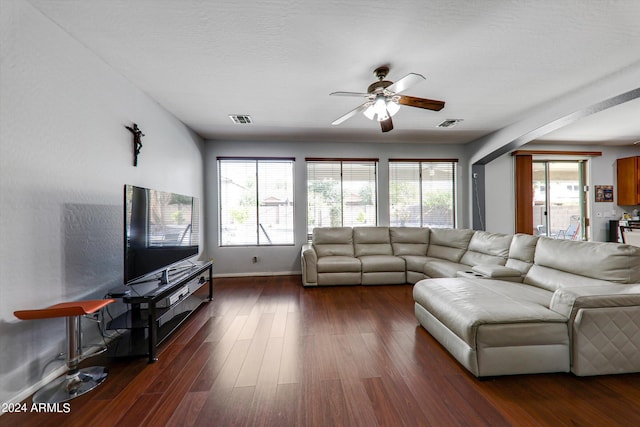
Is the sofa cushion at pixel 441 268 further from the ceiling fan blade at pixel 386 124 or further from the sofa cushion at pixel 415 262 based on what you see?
the ceiling fan blade at pixel 386 124

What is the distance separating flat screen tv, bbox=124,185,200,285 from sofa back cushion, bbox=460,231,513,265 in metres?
4.02

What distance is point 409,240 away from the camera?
15.2 feet

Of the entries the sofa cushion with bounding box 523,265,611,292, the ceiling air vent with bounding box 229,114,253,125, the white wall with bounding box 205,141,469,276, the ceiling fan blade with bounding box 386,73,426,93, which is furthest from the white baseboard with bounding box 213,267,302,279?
the ceiling fan blade with bounding box 386,73,426,93

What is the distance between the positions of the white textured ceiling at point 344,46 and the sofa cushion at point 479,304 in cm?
213

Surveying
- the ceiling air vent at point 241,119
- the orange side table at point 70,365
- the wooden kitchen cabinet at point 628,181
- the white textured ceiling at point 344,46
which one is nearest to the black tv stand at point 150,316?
the orange side table at point 70,365

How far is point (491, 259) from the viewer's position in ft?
11.0

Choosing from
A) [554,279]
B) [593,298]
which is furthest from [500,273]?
[593,298]

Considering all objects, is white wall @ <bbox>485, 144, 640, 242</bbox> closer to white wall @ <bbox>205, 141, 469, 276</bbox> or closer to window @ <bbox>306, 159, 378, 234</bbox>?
white wall @ <bbox>205, 141, 469, 276</bbox>

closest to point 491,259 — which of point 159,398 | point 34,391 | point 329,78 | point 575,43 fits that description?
point 575,43

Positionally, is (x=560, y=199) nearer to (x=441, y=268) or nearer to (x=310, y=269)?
(x=441, y=268)

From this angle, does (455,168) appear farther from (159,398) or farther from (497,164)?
(159,398)

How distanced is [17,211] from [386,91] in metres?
2.90

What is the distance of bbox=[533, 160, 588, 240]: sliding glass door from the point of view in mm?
5078

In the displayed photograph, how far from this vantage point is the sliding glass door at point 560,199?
200 inches
